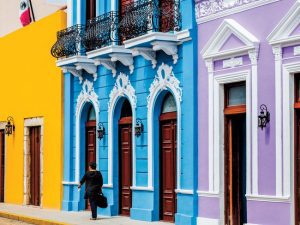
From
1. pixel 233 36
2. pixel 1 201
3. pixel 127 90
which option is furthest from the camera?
pixel 1 201

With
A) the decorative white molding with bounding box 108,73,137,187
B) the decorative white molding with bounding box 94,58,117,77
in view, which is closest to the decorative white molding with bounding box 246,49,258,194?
the decorative white molding with bounding box 108,73,137,187

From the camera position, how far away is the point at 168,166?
58.1 ft

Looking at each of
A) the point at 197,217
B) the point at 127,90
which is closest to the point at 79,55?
the point at 127,90

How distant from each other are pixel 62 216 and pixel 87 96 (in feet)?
10.8

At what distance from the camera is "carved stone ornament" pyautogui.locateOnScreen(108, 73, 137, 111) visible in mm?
18972

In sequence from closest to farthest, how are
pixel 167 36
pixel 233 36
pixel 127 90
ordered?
pixel 233 36, pixel 167 36, pixel 127 90

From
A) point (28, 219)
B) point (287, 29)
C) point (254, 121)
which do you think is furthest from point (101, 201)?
point (287, 29)

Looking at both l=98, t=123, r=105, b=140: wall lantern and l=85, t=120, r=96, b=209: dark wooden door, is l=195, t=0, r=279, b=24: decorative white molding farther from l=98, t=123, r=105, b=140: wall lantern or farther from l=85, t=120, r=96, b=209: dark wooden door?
l=85, t=120, r=96, b=209: dark wooden door

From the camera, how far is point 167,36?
55.2 ft

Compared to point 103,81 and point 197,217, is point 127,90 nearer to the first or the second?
point 103,81

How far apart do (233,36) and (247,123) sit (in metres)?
1.72

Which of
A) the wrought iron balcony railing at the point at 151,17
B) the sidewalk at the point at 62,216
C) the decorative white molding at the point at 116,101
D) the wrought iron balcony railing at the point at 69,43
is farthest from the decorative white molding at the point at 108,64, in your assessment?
the sidewalk at the point at 62,216

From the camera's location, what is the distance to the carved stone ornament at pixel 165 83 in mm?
17016

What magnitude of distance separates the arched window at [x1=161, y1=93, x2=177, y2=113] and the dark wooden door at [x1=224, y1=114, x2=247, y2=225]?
2.27 meters
